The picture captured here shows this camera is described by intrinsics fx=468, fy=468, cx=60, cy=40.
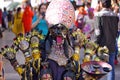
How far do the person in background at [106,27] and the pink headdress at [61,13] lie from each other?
8.67 ft

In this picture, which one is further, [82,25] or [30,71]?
[82,25]

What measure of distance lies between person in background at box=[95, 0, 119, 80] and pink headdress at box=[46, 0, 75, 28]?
2642 mm

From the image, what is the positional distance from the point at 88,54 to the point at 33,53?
2.03 ft

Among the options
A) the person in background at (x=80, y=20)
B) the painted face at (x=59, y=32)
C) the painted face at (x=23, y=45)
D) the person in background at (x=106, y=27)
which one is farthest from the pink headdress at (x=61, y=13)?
the person in background at (x=80, y=20)

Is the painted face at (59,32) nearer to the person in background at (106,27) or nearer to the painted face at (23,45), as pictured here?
the painted face at (23,45)

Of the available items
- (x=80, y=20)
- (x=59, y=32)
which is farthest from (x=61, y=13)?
(x=80, y=20)

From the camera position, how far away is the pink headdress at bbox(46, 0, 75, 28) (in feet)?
16.5

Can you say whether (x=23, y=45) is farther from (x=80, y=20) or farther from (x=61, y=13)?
(x=80, y=20)

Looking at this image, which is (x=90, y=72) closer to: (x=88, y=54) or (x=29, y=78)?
(x=88, y=54)

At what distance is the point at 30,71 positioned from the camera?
5.11 metres

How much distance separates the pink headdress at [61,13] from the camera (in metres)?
5.04

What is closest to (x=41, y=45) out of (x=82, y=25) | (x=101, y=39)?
(x=101, y=39)

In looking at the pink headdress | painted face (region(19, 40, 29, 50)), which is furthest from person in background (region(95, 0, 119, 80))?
painted face (region(19, 40, 29, 50))

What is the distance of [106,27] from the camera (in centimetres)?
782
